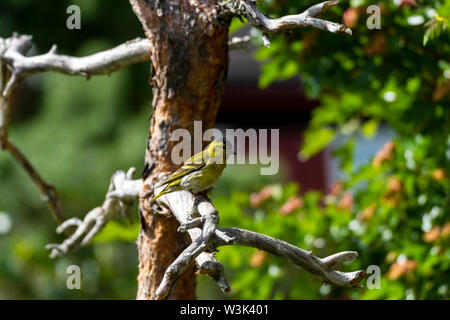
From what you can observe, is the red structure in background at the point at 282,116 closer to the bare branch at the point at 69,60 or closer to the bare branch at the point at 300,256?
the bare branch at the point at 69,60

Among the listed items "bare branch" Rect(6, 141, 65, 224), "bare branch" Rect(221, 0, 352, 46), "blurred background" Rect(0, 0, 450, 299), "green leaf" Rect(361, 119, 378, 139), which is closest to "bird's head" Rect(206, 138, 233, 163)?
"bare branch" Rect(221, 0, 352, 46)

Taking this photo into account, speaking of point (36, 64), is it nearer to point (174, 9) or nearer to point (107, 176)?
point (174, 9)

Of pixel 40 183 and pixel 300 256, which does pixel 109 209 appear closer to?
pixel 40 183

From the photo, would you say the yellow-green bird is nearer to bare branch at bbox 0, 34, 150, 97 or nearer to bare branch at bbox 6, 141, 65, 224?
bare branch at bbox 0, 34, 150, 97

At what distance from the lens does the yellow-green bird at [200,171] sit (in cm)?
183

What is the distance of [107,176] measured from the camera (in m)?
5.61

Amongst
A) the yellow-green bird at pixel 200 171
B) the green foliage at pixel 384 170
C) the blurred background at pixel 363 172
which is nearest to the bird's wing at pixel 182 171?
the yellow-green bird at pixel 200 171

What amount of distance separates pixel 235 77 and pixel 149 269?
5.17 m

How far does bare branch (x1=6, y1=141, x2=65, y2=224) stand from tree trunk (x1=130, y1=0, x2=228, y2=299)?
0.57 meters

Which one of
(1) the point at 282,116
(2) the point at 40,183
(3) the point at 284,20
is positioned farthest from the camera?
(1) the point at 282,116

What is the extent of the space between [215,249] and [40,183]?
110cm

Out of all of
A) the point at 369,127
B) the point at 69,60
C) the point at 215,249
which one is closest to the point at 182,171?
the point at 215,249

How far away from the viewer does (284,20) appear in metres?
1.60
